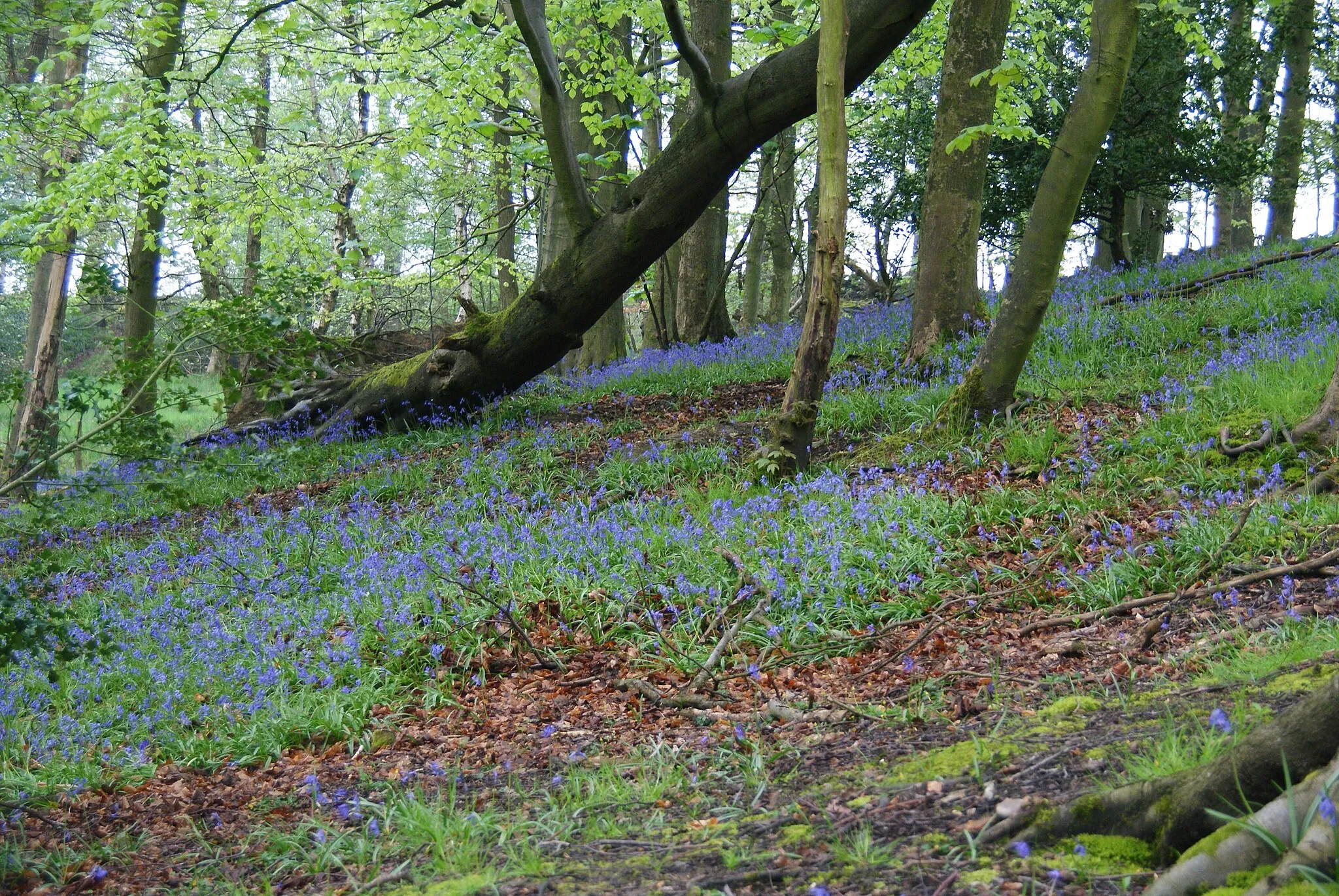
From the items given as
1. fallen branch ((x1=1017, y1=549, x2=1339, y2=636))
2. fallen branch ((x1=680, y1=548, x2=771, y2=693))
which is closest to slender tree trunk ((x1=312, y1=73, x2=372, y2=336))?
fallen branch ((x1=680, y1=548, x2=771, y2=693))

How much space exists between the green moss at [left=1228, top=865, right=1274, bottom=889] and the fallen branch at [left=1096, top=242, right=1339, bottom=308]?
9.02 m

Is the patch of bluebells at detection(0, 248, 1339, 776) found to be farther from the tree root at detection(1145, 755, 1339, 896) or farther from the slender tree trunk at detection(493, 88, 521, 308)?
the slender tree trunk at detection(493, 88, 521, 308)

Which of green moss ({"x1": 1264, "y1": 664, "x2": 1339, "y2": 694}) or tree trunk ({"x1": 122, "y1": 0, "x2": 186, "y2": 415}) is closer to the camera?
green moss ({"x1": 1264, "y1": 664, "x2": 1339, "y2": 694})

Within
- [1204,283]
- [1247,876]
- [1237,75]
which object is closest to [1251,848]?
[1247,876]

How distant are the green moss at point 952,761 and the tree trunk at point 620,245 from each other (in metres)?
6.30

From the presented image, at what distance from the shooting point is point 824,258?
6.39 meters

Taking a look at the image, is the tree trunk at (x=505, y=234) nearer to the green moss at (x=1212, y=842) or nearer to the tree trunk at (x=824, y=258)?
the tree trunk at (x=824, y=258)

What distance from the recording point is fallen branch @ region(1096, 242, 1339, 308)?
10062mm

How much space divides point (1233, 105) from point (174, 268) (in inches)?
1006

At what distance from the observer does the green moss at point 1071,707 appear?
9.88 feet

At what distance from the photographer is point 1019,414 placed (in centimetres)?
693

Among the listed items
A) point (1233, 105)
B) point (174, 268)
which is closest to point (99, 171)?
point (174, 268)

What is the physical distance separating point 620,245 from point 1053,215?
165 inches

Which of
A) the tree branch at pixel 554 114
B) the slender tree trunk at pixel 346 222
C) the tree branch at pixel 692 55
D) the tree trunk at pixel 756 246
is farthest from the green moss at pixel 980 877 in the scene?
the slender tree trunk at pixel 346 222
